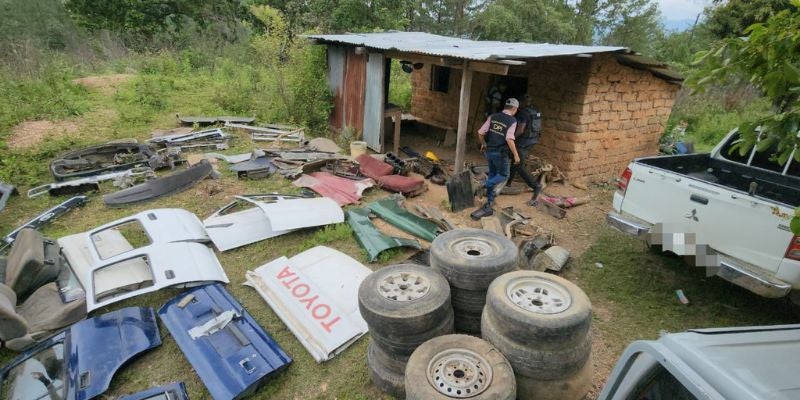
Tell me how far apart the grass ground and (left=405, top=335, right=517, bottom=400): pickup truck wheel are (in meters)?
0.88

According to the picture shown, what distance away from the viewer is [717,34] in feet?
46.8

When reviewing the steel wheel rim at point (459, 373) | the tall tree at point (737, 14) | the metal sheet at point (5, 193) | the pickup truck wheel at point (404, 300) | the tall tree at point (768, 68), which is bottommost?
the metal sheet at point (5, 193)

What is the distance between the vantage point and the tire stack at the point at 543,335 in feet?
8.43

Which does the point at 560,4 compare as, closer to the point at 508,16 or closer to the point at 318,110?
the point at 508,16

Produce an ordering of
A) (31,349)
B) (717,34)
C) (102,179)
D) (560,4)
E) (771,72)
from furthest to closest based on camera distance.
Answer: (560,4), (717,34), (102,179), (31,349), (771,72)

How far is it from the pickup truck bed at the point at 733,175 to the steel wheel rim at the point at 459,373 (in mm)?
3355

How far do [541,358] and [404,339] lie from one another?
0.96 meters

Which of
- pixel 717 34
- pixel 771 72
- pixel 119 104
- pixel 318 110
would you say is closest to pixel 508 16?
pixel 717 34

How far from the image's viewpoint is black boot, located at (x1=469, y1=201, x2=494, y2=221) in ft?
20.4

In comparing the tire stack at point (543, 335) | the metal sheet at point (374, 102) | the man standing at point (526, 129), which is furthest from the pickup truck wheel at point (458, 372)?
the metal sheet at point (374, 102)

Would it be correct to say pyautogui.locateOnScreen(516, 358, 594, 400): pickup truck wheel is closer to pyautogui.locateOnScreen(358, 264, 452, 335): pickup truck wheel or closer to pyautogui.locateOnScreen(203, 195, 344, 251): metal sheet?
pyautogui.locateOnScreen(358, 264, 452, 335): pickup truck wheel

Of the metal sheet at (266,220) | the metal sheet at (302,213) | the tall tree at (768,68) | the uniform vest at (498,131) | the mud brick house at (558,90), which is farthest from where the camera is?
the mud brick house at (558,90)

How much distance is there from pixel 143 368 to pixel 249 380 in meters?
1.14

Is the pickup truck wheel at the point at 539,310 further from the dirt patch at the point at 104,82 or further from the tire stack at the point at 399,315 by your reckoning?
the dirt patch at the point at 104,82
